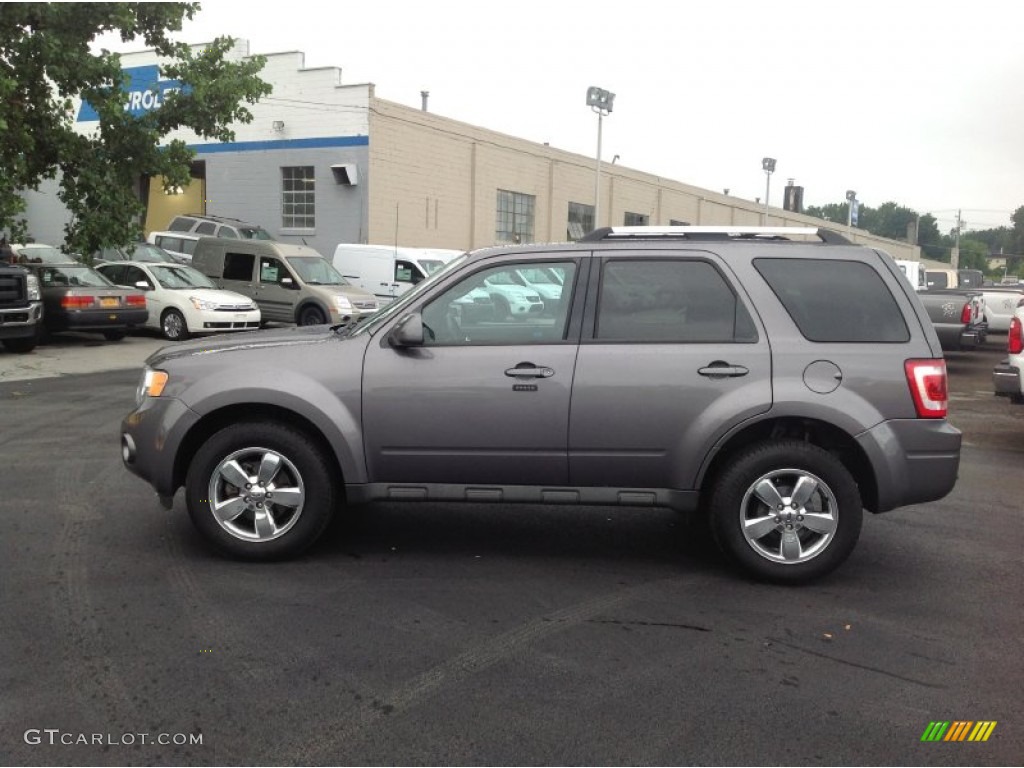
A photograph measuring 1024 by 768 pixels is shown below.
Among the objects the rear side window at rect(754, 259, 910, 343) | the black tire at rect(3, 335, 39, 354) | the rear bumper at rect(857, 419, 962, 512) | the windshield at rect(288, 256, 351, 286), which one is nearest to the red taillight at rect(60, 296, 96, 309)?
the black tire at rect(3, 335, 39, 354)

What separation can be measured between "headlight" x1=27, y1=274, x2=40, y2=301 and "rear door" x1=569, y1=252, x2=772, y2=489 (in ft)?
42.8

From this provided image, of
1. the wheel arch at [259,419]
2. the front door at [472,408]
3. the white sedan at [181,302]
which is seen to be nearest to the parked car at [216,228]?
the white sedan at [181,302]

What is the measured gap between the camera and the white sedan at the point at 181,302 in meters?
18.7

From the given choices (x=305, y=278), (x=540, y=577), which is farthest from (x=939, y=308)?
(x=540, y=577)

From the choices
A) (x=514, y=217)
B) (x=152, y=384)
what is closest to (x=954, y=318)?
(x=152, y=384)

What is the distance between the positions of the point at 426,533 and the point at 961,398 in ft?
34.1

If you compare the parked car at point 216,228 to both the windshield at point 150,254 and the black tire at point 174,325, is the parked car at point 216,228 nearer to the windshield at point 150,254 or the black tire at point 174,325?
the windshield at point 150,254

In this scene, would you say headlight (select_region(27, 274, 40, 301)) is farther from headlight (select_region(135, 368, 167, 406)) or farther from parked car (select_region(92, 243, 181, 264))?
headlight (select_region(135, 368, 167, 406))

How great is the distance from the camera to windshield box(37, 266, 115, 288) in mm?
16859

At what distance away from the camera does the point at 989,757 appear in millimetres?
3260

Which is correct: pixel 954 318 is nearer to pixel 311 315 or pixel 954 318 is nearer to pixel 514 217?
pixel 311 315

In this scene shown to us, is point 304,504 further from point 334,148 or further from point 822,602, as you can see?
point 334,148

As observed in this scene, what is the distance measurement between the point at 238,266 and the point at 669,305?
18479 millimetres

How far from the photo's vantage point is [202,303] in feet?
61.2
